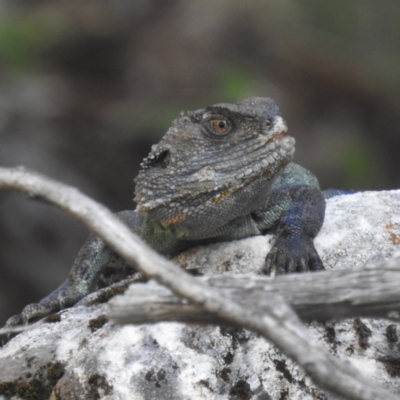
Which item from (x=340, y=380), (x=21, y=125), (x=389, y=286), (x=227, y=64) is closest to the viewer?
(x=340, y=380)

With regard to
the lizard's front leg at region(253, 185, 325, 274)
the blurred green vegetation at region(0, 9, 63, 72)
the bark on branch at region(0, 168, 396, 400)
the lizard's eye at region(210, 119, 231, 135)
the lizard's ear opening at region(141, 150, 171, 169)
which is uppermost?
the blurred green vegetation at region(0, 9, 63, 72)

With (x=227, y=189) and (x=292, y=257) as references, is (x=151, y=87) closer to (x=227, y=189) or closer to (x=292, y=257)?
(x=227, y=189)

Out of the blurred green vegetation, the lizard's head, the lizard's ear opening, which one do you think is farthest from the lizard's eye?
the blurred green vegetation

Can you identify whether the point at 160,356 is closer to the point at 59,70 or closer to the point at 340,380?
the point at 340,380

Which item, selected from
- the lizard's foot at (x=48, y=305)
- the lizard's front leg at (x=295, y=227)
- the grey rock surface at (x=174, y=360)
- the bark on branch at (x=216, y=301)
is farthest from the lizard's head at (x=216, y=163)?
the bark on branch at (x=216, y=301)

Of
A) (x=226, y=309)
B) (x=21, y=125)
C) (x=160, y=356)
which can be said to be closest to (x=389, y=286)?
(x=226, y=309)

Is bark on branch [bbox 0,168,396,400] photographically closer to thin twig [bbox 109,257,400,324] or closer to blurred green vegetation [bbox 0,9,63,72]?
thin twig [bbox 109,257,400,324]

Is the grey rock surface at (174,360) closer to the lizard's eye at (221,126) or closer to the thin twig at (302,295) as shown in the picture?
the lizard's eye at (221,126)
